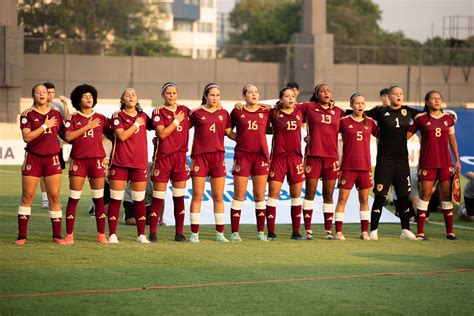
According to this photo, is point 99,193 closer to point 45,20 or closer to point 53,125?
point 53,125

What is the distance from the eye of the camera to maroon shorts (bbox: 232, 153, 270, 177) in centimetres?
1294

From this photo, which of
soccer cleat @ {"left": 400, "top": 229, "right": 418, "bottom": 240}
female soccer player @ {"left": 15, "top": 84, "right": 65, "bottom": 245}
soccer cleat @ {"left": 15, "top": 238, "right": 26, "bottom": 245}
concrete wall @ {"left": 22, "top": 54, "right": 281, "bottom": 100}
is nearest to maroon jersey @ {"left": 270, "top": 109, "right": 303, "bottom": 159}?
soccer cleat @ {"left": 400, "top": 229, "right": 418, "bottom": 240}

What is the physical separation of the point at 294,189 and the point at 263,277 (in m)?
3.35

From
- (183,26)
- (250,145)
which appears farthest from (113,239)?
(183,26)

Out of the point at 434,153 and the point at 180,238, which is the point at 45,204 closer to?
the point at 180,238

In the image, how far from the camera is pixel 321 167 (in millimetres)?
13336

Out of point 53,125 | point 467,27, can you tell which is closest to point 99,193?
point 53,125

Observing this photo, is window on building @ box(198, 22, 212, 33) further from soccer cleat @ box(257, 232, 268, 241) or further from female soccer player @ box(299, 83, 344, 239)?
soccer cleat @ box(257, 232, 268, 241)

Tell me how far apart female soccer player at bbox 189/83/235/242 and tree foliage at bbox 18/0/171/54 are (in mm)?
35623

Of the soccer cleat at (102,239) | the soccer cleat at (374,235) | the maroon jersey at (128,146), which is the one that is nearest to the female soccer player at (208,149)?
the maroon jersey at (128,146)

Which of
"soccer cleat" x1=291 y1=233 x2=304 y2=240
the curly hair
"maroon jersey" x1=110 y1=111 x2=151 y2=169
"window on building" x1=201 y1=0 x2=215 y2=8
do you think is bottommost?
"soccer cleat" x1=291 y1=233 x2=304 y2=240

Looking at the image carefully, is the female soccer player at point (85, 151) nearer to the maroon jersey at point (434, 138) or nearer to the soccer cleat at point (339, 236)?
the soccer cleat at point (339, 236)

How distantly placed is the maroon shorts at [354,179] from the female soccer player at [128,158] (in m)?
2.61

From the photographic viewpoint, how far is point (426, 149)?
13641 millimetres
